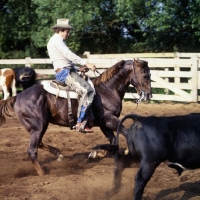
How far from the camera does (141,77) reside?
7.52 meters

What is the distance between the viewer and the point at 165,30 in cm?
2186

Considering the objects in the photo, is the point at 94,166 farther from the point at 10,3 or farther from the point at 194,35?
the point at 10,3

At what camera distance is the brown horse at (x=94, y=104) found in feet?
23.9

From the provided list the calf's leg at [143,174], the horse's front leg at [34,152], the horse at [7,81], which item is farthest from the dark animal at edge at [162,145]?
the horse at [7,81]

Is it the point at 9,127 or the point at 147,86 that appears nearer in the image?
the point at 147,86

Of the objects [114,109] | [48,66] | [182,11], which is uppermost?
[182,11]

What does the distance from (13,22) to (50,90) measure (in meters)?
24.0

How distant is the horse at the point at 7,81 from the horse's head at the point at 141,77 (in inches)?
348

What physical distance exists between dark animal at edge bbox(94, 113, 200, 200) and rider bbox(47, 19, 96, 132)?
2.06 m

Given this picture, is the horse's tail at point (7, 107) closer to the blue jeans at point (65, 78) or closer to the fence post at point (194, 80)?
the blue jeans at point (65, 78)

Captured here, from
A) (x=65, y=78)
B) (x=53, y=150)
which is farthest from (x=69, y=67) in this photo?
(x=53, y=150)

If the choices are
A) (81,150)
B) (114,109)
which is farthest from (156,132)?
(81,150)

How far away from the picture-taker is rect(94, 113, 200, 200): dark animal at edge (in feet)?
16.6

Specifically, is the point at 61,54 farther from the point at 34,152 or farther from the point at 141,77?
the point at 34,152
